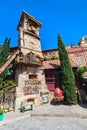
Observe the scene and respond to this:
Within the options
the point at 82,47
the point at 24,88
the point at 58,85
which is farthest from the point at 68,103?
the point at 82,47

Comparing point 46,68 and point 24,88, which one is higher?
point 46,68

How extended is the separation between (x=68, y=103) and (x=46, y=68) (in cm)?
536

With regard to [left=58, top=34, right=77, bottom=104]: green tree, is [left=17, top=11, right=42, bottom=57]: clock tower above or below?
above

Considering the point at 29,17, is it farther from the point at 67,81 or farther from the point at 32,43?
the point at 67,81

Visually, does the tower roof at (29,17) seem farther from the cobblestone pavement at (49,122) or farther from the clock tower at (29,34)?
the cobblestone pavement at (49,122)

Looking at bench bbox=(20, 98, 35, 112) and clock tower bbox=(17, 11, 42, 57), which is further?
clock tower bbox=(17, 11, 42, 57)

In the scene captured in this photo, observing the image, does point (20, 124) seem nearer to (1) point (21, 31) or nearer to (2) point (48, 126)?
(2) point (48, 126)

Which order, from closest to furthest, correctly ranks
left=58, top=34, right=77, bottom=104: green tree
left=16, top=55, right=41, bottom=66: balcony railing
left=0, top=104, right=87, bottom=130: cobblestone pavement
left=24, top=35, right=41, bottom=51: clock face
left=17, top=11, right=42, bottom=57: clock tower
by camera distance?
left=0, top=104, right=87, bottom=130: cobblestone pavement
left=58, top=34, right=77, bottom=104: green tree
left=16, top=55, right=41, bottom=66: balcony railing
left=17, top=11, right=42, bottom=57: clock tower
left=24, top=35, right=41, bottom=51: clock face

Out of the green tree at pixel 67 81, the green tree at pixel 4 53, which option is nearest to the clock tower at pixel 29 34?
the green tree at pixel 4 53

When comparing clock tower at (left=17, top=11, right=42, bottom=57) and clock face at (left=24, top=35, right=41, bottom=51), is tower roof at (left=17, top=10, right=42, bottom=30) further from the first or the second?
clock face at (left=24, top=35, right=41, bottom=51)

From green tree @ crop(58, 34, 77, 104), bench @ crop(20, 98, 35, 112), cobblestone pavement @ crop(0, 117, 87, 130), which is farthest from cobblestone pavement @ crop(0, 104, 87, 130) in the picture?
green tree @ crop(58, 34, 77, 104)

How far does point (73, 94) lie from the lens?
1191 cm

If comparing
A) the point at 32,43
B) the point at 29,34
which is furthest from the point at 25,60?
the point at 29,34

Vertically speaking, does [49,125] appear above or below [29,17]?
below
